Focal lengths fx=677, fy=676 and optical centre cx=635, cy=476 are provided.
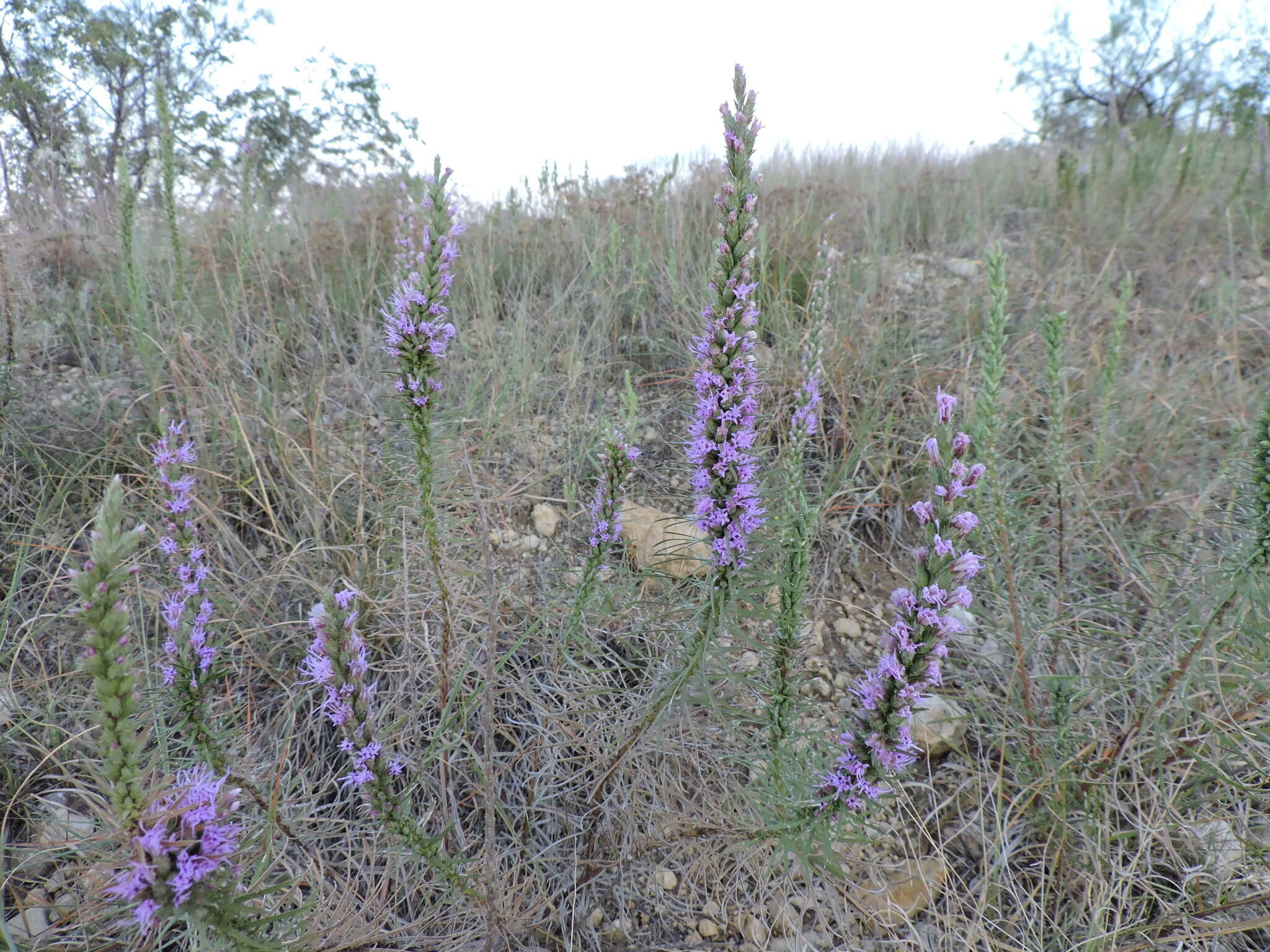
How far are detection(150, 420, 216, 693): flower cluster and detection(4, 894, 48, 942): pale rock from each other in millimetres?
780

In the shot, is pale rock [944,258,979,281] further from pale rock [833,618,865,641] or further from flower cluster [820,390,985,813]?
flower cluster [820,390,985,813]

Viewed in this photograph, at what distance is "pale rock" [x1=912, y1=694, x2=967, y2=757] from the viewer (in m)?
2.53

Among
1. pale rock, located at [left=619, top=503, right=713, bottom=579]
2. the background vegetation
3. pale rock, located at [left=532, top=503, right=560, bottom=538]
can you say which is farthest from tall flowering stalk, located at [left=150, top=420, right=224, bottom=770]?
pale rock, located at [left=532, top=503, right=560, bottom=538]

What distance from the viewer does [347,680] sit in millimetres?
1564

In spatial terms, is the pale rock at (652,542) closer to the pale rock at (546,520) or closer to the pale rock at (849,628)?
the pale rock at (546,520)

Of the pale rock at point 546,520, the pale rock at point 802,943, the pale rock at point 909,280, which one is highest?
the pale rock at point 909,280

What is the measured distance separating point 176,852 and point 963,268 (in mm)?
6009

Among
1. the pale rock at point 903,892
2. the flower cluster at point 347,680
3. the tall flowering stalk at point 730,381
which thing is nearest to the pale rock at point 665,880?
the pale rock at point 903,892

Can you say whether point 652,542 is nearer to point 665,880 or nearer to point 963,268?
point 665,880

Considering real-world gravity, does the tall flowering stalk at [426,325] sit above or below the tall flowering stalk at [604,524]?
above

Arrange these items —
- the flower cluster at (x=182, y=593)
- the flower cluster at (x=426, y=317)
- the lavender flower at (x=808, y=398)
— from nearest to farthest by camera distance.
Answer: the flower cluster at (x=182, y=593) < the flower cluster at (x=426, y=317) < the lavender flower at (x=808, y=398)

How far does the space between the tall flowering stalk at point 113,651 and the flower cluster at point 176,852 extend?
59 millimetres

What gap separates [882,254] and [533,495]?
3.31 m

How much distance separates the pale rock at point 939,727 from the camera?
99.7 inches
